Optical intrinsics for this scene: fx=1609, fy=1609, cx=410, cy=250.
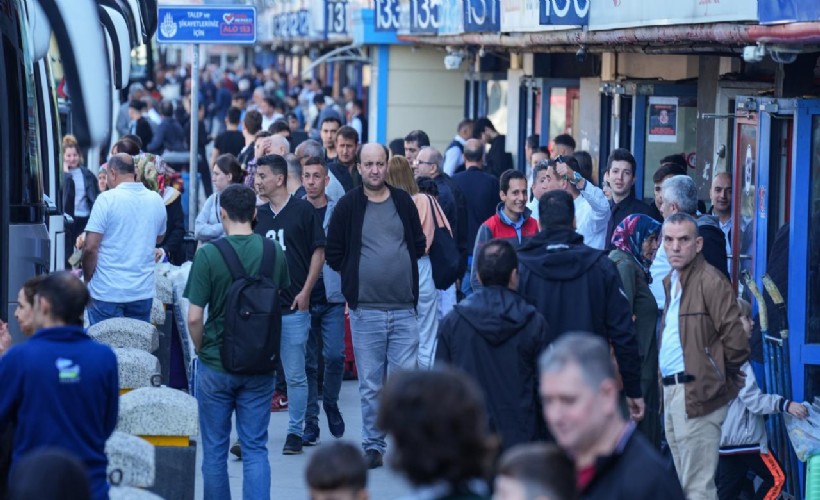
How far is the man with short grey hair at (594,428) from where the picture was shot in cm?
417

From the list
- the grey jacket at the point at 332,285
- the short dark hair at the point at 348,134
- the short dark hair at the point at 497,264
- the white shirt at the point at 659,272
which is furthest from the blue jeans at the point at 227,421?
the short dark hair at the point at 348,134

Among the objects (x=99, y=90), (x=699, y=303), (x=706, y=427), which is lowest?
(x=706, y=427)

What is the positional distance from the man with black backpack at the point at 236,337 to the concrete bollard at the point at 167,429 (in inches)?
13.4

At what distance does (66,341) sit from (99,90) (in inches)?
38.0

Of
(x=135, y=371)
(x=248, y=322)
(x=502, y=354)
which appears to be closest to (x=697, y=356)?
(x=502, y=354)

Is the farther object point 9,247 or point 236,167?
point 236,167

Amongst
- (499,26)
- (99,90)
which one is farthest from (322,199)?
(499,26)

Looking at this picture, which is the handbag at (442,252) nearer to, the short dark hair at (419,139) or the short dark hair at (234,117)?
the short dark hair at (419,139)

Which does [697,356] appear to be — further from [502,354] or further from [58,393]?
[58,393]

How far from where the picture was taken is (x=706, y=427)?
775 centimetres

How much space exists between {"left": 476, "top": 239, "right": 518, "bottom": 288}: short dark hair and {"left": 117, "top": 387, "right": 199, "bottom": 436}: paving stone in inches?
62.6

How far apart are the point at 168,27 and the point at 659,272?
7516mm

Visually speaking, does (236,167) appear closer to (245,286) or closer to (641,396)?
(245,286)

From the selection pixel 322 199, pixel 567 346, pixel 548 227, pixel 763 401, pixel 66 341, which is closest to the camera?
pixel 567 346
